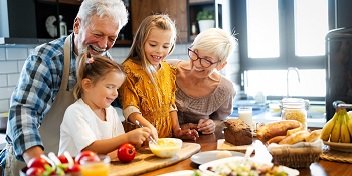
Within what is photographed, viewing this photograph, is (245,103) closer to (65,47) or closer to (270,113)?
(270,113)

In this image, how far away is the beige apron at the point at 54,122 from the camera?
1.87 meters

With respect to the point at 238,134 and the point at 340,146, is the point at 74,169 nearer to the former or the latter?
the point at 238,134

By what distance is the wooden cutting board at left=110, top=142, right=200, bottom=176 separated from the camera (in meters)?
1.51

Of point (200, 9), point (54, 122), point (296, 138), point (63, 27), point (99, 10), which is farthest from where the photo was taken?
point (200, 9)

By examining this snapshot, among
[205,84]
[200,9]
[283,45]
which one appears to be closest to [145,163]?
[205,84]

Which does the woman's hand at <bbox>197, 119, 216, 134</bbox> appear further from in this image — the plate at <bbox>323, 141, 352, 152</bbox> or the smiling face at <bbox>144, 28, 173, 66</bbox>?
the plate at <bbox>323, 141, 352, 152</bbox>

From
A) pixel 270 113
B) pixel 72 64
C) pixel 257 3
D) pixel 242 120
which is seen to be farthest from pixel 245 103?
pixel 72 64

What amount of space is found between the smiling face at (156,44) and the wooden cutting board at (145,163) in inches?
20.3

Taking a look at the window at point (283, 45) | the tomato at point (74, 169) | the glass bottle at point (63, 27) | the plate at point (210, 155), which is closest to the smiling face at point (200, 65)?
the plate at point (210, 155)

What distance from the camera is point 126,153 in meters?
1.60

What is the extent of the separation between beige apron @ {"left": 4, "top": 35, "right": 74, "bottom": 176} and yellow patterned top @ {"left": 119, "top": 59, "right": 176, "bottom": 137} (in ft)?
0.96

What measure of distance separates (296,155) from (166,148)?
1.69 ft

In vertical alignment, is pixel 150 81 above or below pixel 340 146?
above

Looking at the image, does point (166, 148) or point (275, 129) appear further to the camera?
point (275, 129)
